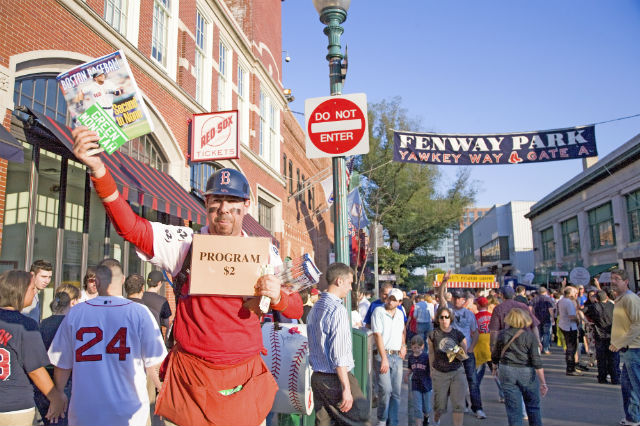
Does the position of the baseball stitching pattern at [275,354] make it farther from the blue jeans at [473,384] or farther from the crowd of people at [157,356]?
the blue jeans at [473,384]

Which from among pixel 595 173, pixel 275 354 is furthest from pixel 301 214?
pixel 275 354

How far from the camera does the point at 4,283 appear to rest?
3938 mm

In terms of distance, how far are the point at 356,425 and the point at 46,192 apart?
779cm

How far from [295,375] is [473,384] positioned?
13.1 ft

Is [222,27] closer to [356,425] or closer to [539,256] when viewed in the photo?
[356,425]

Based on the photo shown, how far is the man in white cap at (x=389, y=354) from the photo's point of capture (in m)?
6.84

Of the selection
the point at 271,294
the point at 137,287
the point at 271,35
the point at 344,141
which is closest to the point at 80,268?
the point at 137,287

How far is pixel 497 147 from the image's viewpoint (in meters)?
11.4

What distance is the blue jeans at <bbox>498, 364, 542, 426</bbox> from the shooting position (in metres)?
5.76

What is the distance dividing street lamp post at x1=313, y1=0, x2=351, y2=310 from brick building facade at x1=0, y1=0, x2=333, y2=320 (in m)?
5.43

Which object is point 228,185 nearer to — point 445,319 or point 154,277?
point 445,319

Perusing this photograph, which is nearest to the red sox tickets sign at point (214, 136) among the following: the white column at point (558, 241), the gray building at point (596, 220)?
the gray building at point (596, 220)

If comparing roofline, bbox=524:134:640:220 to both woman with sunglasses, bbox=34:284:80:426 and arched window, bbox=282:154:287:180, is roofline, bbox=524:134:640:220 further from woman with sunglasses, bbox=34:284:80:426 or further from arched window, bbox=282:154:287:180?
woman with sunglasses, bbox=34:284:80:426

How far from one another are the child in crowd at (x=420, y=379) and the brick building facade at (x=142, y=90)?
6.30 meters
